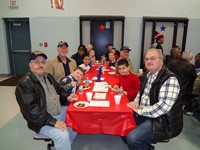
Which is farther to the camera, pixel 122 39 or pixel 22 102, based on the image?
pixel 122 39

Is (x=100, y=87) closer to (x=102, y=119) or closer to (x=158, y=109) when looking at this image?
(x=102, y=119)

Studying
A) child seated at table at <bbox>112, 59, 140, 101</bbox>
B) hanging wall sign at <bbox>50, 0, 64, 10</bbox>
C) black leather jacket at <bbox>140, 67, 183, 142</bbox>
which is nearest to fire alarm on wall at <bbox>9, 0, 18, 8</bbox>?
hanging wall sign at <bbox>50, 0, 64, 10</bbox>

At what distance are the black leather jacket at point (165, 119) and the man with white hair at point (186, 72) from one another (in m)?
1.92

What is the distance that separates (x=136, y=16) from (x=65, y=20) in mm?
2555

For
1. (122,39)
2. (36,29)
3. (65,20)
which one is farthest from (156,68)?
(36,29)

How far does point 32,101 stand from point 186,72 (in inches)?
118

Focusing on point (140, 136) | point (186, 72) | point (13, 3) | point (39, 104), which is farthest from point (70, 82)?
point (13, 3)

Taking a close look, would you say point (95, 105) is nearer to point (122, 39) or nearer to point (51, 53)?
point (122, 39)

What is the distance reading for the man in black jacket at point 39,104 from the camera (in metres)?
1.76

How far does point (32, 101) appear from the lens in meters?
1.76

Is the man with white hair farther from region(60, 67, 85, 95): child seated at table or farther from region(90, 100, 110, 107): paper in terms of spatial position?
region(90, 100, 110, 107): paper

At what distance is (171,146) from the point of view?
2.49m

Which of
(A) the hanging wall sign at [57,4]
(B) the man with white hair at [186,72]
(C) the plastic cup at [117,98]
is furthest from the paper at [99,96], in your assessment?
(A) the hanging wall sign at [57,4]

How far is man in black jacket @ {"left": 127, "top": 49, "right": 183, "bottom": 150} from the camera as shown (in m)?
1.68
